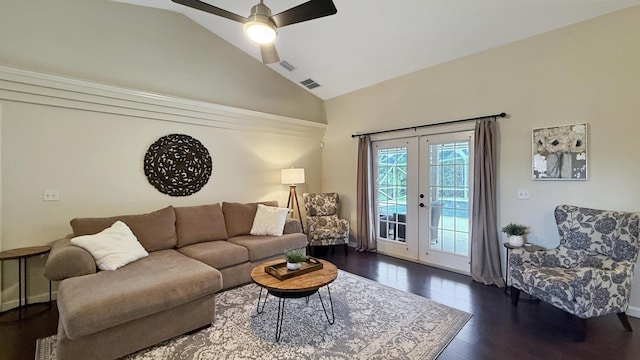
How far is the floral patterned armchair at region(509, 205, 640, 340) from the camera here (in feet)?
7.74

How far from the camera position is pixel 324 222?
5051mm

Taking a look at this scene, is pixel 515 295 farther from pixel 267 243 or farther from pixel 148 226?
pixel 148 226

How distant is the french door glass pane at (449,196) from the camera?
3.98 m

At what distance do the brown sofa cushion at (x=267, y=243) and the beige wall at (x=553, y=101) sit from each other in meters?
2.60

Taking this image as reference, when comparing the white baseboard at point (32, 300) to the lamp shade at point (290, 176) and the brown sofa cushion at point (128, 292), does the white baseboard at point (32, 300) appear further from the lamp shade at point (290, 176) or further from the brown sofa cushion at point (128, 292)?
the lamp shade at point (290, 176)

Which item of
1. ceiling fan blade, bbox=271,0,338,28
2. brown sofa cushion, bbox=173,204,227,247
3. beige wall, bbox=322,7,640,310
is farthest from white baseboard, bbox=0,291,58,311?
beige wall, bbox=322,7,640,310

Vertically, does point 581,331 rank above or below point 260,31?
below

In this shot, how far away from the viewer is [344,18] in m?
3.51

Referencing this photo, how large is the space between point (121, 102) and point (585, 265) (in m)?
5.46

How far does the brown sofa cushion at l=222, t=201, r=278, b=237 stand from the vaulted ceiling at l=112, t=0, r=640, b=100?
257 cm

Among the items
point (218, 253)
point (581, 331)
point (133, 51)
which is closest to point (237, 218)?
point (218, 253)

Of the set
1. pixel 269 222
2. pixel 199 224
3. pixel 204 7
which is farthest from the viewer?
pixel 269 222

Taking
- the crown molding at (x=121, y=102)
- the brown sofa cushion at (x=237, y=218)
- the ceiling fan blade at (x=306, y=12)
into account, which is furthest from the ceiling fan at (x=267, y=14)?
the brown sofa cushion at (x=237, y=218)

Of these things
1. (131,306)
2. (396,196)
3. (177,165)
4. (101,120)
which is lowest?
(131,306)
